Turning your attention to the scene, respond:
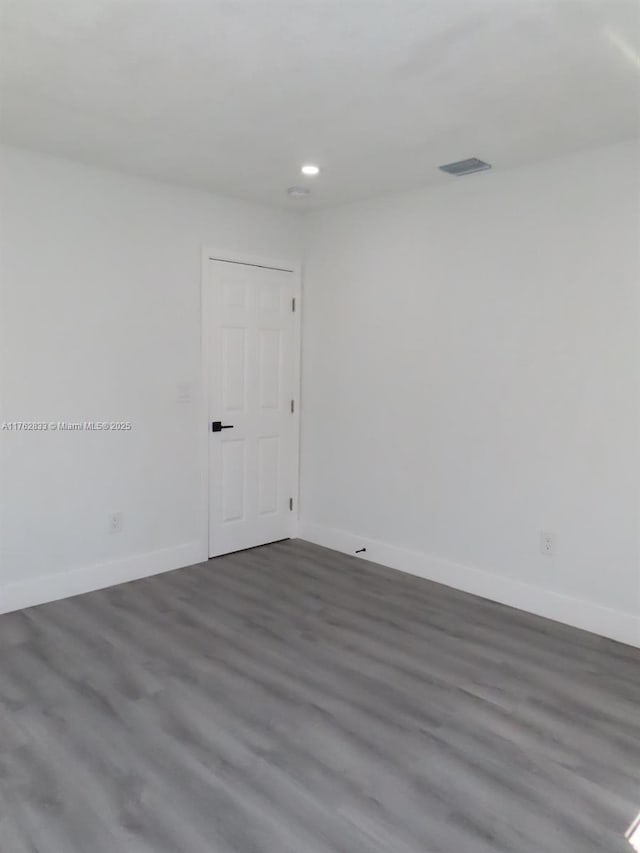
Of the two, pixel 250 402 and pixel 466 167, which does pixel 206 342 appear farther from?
pixel 466 167

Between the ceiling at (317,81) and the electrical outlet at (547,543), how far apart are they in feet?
6.97

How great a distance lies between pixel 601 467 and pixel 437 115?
6.55 feet

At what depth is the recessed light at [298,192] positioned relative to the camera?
4.21 meters

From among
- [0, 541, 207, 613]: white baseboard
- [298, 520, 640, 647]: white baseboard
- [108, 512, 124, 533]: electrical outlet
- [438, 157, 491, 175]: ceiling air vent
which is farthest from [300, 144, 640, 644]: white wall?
[108, 512, 124, 533]: electrical outlet

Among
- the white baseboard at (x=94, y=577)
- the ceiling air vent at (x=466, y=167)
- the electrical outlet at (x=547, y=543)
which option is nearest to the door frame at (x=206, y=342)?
the white baseboard at (x=94, y=577)

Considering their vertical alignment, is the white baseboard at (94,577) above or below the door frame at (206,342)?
below

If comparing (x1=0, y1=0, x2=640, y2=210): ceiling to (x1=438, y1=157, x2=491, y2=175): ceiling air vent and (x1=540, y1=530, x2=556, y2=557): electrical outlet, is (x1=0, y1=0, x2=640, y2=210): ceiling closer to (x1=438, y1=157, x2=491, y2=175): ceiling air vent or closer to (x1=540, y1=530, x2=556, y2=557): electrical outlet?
(x1=438, y1=157, x2=491, y2=175): ceiling air vent

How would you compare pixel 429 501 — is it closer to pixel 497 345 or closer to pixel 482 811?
pixel 497 345

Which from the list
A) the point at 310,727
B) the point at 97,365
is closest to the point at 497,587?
the point at 310,727

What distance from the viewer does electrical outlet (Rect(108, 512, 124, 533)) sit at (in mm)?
4043

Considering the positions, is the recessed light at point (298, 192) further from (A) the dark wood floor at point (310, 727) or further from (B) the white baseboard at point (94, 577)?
(A) the dark wood floor at point (310, 727)

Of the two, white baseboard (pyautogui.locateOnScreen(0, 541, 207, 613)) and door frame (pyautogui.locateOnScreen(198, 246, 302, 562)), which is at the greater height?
door frame (pyautogui.locateOnScreen(198, 246, 302, 562))

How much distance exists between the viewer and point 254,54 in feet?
7.72

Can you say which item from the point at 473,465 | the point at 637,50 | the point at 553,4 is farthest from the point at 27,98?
the point at 473,465
